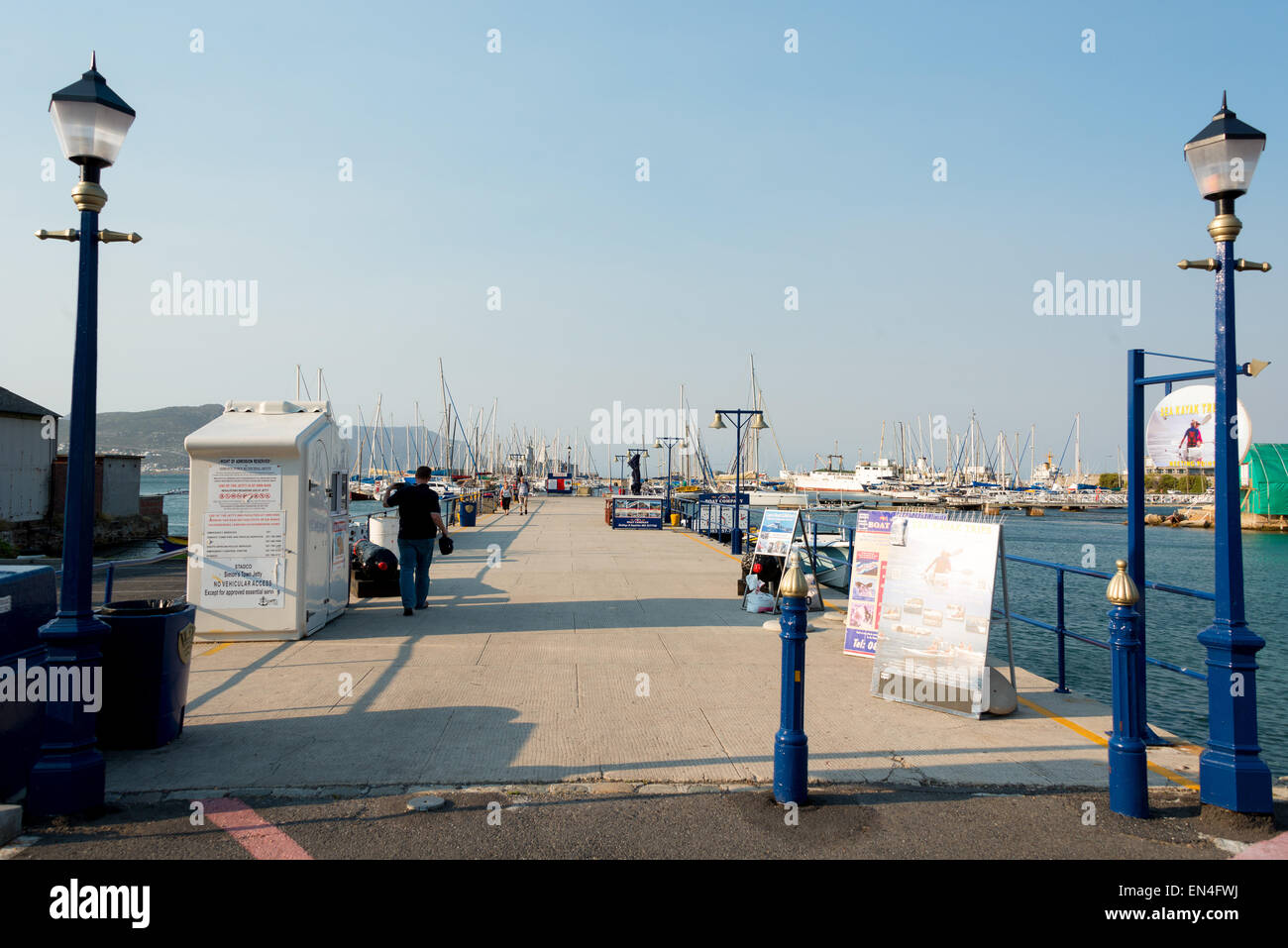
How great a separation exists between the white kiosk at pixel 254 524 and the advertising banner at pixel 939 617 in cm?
629

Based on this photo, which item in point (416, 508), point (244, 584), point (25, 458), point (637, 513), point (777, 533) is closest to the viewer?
point (244, 584)

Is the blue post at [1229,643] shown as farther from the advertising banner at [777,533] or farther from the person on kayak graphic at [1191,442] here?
the advertising banner at [777,533]

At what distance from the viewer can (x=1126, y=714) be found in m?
4.75

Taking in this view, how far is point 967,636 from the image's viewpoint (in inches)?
265

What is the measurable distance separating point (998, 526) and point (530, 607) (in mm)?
6685

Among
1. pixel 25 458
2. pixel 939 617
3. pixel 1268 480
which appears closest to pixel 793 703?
pixel 939 617

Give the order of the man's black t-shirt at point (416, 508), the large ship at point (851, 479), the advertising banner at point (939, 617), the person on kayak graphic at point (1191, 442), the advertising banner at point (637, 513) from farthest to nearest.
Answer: the large ship at point (851, 479) → the advertising banner at point (637, 513) → the man's black t-shirt at point (416, 508) → the advertising banner at point (939, 617) → the person on kayak graphic at point (1191, 442)

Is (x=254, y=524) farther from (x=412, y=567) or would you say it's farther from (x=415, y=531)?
(x=412, y=567)

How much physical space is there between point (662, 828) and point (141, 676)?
12.5 feet

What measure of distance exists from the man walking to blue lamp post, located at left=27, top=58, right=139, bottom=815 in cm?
505

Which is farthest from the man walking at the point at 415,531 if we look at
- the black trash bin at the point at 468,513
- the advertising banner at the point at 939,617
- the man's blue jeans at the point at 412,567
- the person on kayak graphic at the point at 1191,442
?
the black trash bin at the point at 468,513

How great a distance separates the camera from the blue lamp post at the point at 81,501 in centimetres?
445
